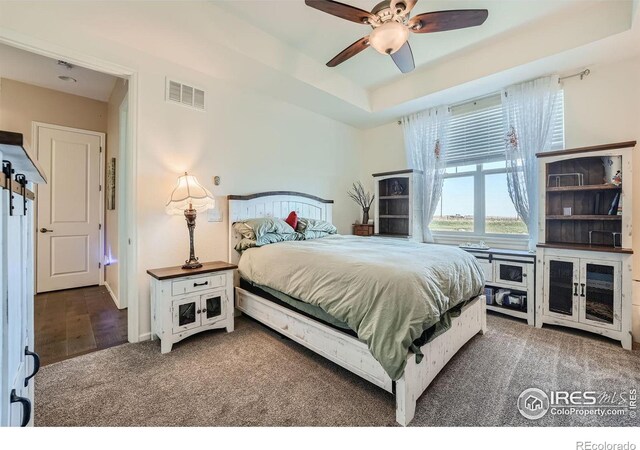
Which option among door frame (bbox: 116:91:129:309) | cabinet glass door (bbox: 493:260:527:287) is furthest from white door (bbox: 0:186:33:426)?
cabinet glass door (bbox: 493:260:527:287)

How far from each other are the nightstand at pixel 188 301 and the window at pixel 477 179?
3.23m

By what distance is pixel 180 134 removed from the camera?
286 cm

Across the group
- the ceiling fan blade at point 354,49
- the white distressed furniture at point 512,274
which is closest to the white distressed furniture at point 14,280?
the ceiling fan blade at point 354,49

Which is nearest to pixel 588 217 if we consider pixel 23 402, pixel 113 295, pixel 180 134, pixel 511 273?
pixel 511 273

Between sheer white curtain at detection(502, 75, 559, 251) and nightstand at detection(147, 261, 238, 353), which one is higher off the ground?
sheer white curtain at detection(502, 75, 559, 251)

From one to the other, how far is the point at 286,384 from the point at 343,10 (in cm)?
268

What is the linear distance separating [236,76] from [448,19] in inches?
88.5

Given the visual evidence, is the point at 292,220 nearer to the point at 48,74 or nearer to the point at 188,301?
the point at 188,301

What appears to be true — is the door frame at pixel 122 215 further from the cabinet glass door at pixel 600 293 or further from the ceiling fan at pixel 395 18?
the cabinet glass door at pixel 600 293

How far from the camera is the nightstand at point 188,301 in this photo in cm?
235

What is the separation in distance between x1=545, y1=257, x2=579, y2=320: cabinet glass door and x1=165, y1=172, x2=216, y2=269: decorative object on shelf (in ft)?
11.7

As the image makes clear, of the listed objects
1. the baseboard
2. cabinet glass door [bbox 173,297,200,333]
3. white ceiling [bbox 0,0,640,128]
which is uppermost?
white ceiling [bbox 0,0,640,128]

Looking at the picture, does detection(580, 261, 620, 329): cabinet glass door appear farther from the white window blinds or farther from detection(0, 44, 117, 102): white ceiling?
detection(0, 44, 117, 102): white ceiling

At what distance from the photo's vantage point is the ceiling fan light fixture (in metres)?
1.93
